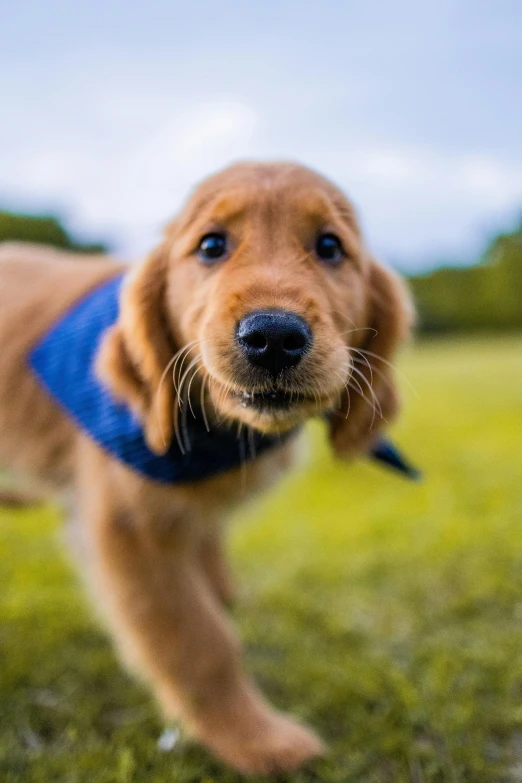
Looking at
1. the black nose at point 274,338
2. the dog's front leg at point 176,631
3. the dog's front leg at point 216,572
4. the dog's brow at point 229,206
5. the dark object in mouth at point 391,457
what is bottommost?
the dog's front leg at point 216,572

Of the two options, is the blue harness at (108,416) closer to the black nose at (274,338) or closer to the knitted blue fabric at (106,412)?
the knitted blue fabric at (106,412)

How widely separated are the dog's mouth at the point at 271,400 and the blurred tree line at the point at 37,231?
2016 millimetres

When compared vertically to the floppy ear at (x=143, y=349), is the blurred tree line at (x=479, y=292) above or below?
below

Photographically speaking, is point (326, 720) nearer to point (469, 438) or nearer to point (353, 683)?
point (353, 683)

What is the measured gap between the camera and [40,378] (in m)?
2.45

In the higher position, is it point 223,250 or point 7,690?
point 223,250

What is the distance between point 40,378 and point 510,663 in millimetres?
1958

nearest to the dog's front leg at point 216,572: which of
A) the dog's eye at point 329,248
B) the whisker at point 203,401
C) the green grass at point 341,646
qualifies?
the green grass at point 341,646

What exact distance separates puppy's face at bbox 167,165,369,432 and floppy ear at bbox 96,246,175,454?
0.05 metres

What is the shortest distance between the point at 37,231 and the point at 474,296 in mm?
27019

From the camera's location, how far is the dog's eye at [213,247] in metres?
1.96

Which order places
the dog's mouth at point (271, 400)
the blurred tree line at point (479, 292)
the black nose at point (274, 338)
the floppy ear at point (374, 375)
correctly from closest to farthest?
the black nose at point (274, 338)
the dog's mouth at point (271, 400)
the floppy ear at point (374, 375)
the blurred tree line at point (479, 292)

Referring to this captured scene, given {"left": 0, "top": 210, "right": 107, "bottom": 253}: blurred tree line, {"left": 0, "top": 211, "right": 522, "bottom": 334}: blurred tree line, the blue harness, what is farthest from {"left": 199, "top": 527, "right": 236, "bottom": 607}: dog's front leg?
{"left": 0, "top": 211, "right": 522, "bottom": 334}: blurred tree line

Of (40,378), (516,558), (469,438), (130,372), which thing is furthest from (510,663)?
(469,438)
